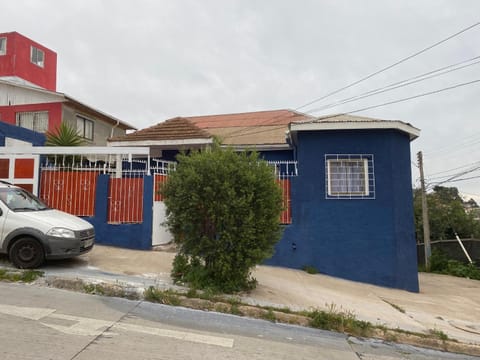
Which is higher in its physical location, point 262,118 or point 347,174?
point 262,118

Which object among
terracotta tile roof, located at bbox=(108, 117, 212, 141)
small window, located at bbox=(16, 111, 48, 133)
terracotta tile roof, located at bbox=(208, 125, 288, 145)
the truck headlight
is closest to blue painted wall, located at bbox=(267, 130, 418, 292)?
terracotta tile roof, located at bbox=(208, 125, 288, 145)

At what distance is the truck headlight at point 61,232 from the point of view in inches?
250

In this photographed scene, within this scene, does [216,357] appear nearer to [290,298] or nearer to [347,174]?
[290,298]

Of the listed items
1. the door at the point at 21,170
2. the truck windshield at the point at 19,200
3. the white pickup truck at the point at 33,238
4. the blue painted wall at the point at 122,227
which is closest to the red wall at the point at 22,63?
the door at the point at 21,170

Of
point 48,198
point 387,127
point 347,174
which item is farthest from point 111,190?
point 387,127

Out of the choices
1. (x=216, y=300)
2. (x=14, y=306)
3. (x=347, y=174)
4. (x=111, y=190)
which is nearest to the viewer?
(x=14, y=306)

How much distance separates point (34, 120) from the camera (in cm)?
1689

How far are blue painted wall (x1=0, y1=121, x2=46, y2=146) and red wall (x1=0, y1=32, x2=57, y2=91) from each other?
11.0 meters

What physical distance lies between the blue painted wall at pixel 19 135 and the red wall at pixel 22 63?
435 inches

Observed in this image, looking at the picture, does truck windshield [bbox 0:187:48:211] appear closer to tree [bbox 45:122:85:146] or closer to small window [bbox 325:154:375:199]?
tree [bbox 45:122:85:146]

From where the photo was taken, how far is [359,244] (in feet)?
31.8

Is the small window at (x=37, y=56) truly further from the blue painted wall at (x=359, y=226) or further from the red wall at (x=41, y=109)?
the blue painted wall at (x=359, y=226)

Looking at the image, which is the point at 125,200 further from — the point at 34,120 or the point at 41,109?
the point at 34,120

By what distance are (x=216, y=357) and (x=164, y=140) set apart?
388 inches
